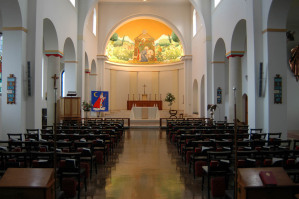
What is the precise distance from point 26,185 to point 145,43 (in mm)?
26762

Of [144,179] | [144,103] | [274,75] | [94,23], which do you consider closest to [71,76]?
[94,23]

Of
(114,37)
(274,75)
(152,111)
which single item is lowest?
(152,111)

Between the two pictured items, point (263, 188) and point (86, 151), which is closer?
point (263, 188)

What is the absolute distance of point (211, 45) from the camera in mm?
17812

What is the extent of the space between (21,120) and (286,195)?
9446 mm

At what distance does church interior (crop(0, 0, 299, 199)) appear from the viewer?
502 cm

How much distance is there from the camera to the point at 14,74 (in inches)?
398

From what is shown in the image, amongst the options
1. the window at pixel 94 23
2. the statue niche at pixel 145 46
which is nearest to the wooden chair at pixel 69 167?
the window at pixel 94 23

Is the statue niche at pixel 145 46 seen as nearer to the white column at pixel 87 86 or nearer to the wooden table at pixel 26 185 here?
the white column at pixel 87 86

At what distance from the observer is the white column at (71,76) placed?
17234mm

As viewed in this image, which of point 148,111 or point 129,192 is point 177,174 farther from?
point 148,111

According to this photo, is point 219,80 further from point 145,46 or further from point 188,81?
point 145,46

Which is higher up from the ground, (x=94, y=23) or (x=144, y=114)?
(x=94, y=23)

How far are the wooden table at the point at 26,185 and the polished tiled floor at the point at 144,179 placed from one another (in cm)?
171
